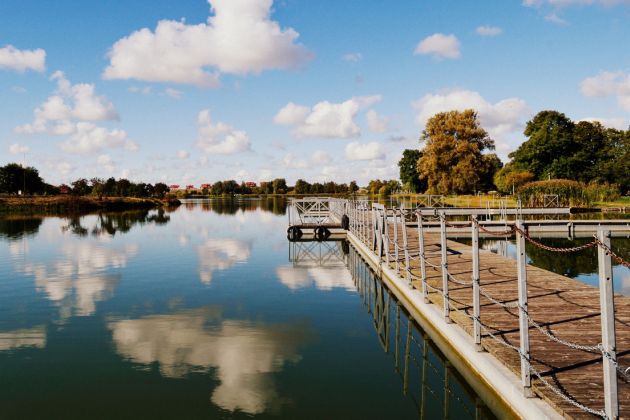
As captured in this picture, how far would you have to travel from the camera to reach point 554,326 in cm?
808

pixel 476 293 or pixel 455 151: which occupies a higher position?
pixel 455 151

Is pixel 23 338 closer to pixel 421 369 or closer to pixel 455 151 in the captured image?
pixel 421 369

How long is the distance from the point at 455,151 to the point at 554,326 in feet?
188

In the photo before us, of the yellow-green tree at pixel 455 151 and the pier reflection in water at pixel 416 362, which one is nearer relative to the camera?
the pier reflection in water at pixel 416 362

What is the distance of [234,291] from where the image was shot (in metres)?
16.3

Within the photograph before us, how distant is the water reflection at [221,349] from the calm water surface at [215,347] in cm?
4

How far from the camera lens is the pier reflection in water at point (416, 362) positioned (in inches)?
287

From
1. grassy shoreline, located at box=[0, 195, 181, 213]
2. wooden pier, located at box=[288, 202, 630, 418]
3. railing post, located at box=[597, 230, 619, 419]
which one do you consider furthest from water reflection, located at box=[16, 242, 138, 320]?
grassy shoreline, located at box=[0, 195, 181, 213]

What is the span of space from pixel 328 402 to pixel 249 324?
16.6 feet

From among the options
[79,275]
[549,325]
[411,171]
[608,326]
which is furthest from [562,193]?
[411,171]

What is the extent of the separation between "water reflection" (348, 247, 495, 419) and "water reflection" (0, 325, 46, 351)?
8225mm

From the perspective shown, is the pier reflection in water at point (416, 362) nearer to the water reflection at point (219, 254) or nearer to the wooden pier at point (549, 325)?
the wooden pier at point (549, 325)

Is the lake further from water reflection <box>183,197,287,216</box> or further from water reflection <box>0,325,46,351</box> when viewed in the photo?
water reflection <box>183,197,287,216</box>

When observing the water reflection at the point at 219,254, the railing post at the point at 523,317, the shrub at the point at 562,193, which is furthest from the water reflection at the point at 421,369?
the shrub at the point at 562,193
